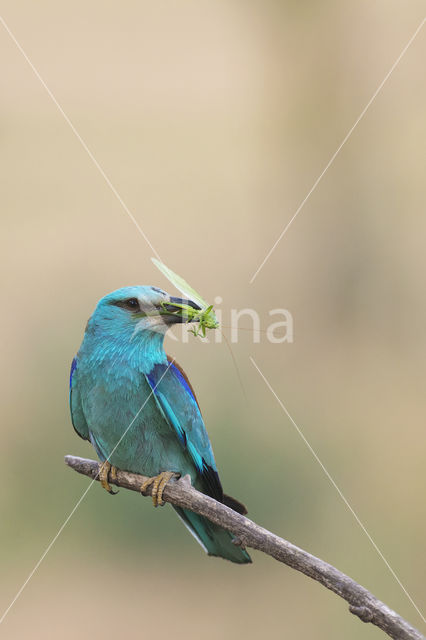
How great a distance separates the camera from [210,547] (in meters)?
1.33

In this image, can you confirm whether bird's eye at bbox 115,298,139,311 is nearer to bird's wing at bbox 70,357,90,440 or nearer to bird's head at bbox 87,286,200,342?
bird's head at bbox 87,286,200,342

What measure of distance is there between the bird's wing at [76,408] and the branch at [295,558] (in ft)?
0.43

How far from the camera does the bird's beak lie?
110 cm

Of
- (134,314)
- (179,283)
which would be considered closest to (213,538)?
(134,314)

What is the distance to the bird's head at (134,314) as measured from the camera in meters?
1.16

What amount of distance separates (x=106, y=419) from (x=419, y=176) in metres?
2.06

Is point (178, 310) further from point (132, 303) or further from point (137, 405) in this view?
point (137, 405)

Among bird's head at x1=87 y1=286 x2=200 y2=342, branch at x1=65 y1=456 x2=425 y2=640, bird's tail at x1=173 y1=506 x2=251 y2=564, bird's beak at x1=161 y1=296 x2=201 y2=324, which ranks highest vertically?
bird's beak at x1=161 y1=296 x2=201 y2=324

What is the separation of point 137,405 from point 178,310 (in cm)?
23

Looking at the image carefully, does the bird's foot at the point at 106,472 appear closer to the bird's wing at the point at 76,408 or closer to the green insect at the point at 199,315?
the bird's wing at the point at 76,408

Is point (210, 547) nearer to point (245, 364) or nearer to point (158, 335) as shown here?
point (158, 335)

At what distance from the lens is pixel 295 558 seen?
104cm

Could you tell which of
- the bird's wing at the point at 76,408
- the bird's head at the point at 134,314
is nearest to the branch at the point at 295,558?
the bird's wing at the point at 76,408

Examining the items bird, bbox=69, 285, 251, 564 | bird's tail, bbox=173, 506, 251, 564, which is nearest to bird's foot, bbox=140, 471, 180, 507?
bird, bbox=69, 285, 251, 564
